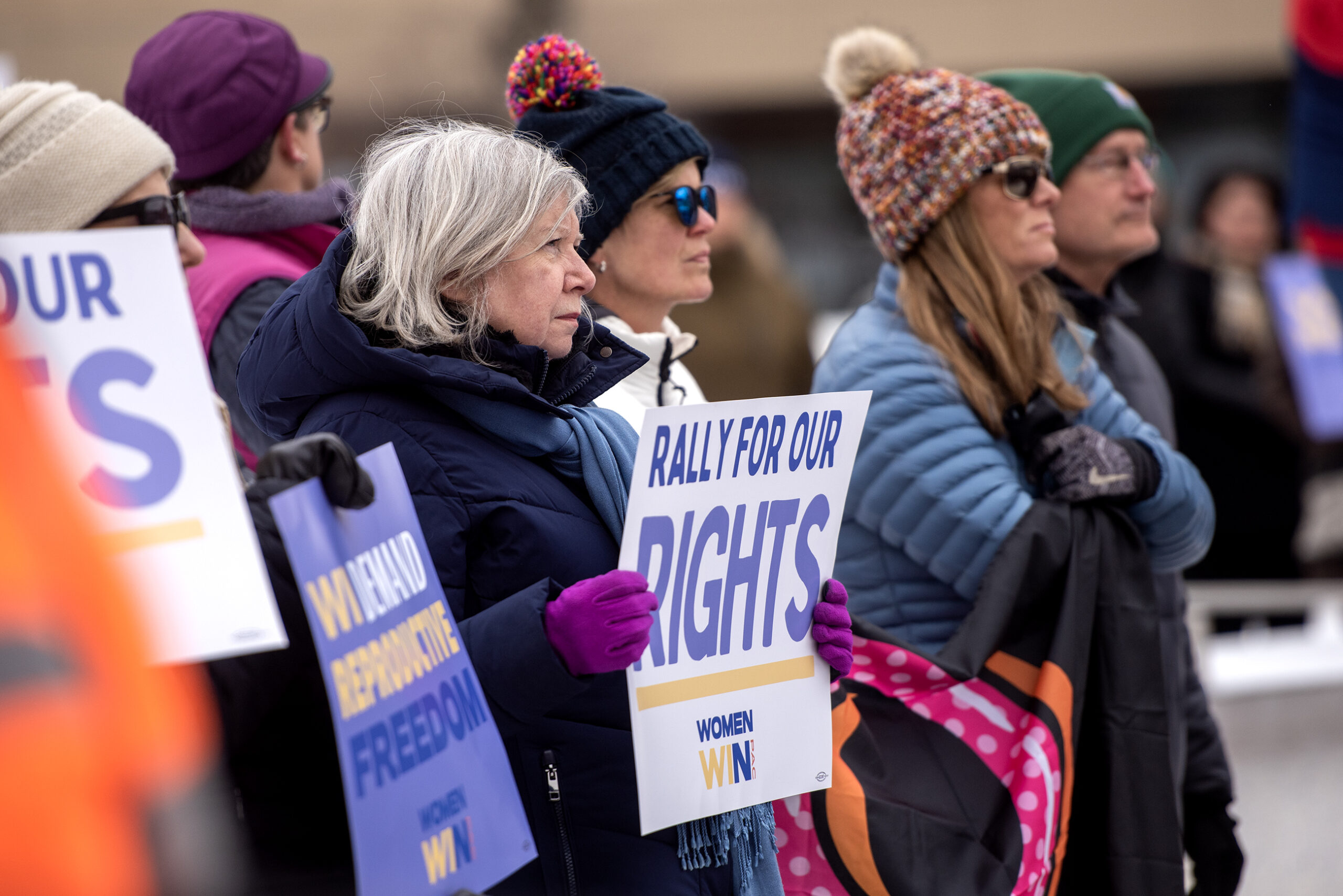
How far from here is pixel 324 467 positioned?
1775 millimetres

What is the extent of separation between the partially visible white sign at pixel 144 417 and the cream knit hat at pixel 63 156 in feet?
2.57

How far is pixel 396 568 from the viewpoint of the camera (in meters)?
1.87

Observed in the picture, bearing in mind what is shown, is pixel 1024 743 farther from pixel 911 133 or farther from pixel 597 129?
pixel 597 129

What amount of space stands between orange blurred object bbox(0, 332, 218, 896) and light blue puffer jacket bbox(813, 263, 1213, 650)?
224cm

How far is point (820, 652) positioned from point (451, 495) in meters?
0.67

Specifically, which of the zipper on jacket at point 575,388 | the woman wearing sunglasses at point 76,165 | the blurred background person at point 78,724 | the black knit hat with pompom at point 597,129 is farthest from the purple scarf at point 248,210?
the blurred background person at point 78,724

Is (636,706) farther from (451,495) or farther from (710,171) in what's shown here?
(710,171)

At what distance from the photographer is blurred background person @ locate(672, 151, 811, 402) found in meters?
6.32

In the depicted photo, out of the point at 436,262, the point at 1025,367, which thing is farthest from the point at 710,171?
the point at 436,262

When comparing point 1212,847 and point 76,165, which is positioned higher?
point 76,165

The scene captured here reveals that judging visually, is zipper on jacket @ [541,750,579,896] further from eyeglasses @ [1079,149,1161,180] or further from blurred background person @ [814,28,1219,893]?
eyeglasses @ [1079,149,1161,180]

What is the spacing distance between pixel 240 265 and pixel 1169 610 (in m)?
2.22

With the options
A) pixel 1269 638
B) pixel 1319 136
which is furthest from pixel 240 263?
pixel 1269 638

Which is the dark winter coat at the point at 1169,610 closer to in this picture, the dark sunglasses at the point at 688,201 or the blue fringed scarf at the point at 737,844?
the dark sunglasses at the point at 688,201
